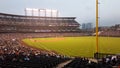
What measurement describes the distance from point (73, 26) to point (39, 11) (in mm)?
17218

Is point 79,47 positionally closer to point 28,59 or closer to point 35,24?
point 28,59

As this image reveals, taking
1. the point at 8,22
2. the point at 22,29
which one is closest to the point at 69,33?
the point at 22,29

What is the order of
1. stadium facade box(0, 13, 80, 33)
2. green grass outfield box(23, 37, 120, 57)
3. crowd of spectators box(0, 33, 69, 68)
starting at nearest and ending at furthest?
crowd of spectators box(0, 33, 69, 68) < green grass outfield box(23, 37, 120, 57) < stadium facade box(0, 13, 80, 33)

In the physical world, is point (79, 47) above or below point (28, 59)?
below

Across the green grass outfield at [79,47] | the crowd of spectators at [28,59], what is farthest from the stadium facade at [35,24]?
the crowd of spectators at [28,59]

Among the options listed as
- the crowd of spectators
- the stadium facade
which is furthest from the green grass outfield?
the stadium facade

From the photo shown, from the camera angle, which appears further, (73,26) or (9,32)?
(73,26)

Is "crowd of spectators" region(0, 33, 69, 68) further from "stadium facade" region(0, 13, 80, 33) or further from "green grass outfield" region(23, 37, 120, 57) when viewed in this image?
"stadium facade" region(0, 13, 80, 33)

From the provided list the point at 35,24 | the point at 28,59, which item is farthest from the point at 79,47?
the point at 35,24

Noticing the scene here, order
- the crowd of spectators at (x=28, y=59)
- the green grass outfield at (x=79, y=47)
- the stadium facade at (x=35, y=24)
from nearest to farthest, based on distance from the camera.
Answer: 1. the crowd of spectators at (x=28, y=59)
2. the green grass outfield at (x=79, y=47)
3. the stadium facade at (x=35, y=24)

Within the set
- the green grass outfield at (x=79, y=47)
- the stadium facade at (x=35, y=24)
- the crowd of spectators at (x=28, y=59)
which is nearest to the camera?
the crowd of spectators at (x=28, y=59)

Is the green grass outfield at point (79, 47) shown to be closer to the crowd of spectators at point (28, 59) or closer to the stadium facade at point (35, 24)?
the crowd of spectators at point (28, 59)

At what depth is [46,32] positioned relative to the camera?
319 ft

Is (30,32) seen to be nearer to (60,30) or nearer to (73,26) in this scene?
(60,30)
